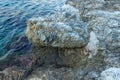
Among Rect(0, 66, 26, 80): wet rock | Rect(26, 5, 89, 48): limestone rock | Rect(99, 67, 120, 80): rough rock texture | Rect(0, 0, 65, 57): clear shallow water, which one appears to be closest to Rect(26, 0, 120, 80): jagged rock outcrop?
Rect(26, 5, 89, 48): limestone rock

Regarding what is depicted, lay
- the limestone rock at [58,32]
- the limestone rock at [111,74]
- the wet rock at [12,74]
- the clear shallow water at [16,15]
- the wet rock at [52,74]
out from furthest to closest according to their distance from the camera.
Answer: the clear shallow water at [16,15] < the limestone rock at [58,32] < the wet rock at [12,74] < the wet rock at [52,74] < the limestone rock at [111,74]

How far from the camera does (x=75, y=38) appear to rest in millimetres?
10406

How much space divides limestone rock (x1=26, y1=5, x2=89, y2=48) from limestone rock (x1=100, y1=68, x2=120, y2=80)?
67.2 inches

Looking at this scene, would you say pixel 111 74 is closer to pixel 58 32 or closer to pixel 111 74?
pixel 111 74

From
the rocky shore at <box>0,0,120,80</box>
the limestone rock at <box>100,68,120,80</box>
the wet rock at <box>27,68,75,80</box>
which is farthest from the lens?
the rocky shore at <box>0,0,120,80</box>

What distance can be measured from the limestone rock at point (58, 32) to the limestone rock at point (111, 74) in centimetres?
171

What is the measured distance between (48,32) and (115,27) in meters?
3.26

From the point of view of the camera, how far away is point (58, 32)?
10.5 metres

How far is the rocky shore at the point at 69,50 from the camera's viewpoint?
396 inches

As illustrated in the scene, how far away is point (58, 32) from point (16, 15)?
320 inches

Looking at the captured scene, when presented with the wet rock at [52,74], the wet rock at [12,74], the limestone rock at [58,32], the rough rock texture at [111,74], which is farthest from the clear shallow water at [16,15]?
the rough rock texture at [111,74]

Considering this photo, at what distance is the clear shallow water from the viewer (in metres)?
14.6

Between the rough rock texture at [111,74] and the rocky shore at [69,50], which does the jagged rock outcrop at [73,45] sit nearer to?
the rocky shore at [69,50]

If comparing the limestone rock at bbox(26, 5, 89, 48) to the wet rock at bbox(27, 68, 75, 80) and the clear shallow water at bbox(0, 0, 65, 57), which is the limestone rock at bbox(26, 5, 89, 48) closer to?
the wet rock at bbox(27, 68, 75, 80)
